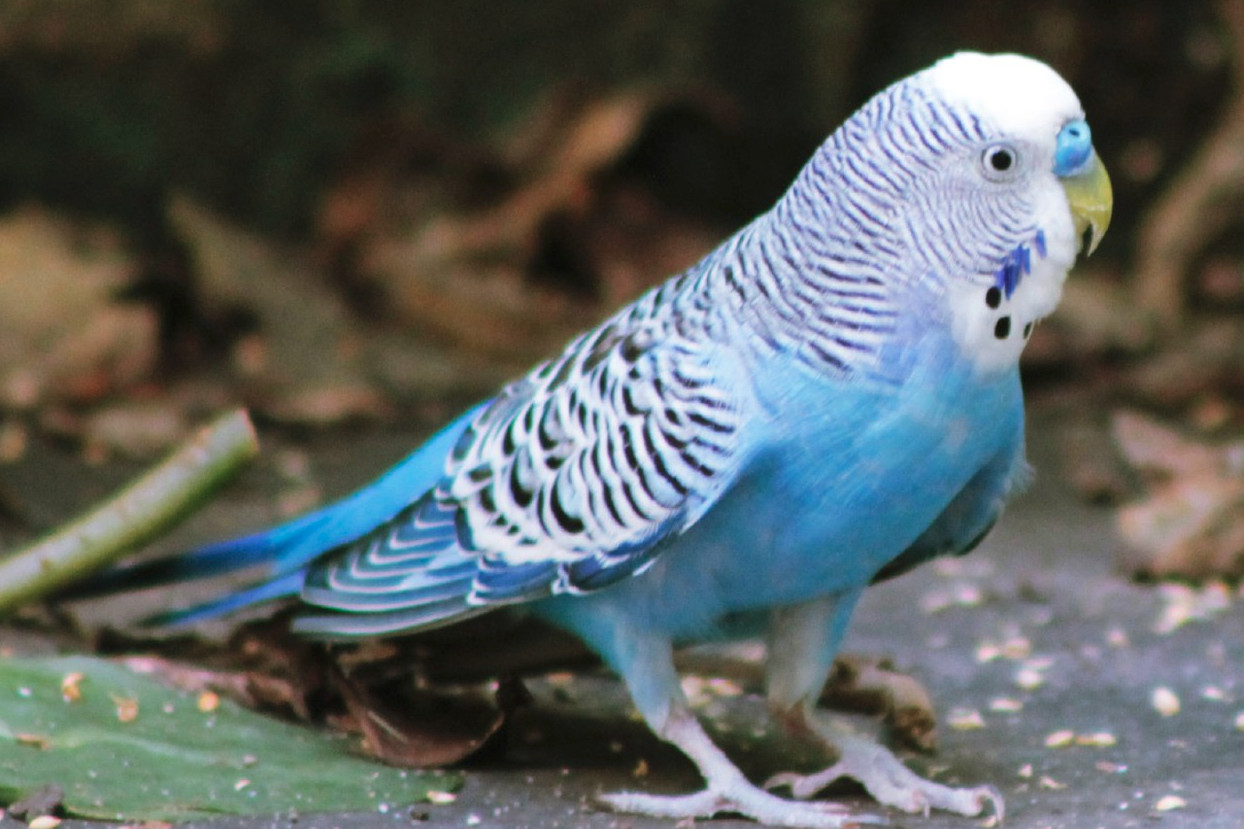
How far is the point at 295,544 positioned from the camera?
3.21 m

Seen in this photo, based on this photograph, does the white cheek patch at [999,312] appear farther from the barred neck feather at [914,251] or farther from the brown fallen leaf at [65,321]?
the brown fallen leaf at [65,321]

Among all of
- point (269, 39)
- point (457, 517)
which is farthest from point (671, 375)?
point (269, 39)

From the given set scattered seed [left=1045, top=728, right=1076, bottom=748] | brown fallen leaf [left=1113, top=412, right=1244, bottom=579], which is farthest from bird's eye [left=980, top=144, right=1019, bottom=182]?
brown fallen leaf [left=1113, top=412, right=1244, bottom=579]

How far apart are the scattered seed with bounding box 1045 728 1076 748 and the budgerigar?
41 cm

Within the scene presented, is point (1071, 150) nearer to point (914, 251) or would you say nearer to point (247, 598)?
point (914, 251)

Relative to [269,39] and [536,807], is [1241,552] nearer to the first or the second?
[536,807]

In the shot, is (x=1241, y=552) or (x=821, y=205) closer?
(x=821, y=205)

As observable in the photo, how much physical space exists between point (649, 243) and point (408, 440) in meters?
1.48

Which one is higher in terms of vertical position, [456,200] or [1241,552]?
[456,200]

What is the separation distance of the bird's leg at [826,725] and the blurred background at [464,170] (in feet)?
9.87

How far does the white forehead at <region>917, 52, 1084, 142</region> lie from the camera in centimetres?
251

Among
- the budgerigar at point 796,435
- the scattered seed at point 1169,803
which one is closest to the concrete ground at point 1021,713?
the scattered seed at point 1169,803

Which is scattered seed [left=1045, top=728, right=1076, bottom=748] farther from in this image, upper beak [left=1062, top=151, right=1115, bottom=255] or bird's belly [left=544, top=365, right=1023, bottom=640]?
upper beak [left=1062, top=151, right=1115, bottom=255]

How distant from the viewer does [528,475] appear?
2879 millimetres
